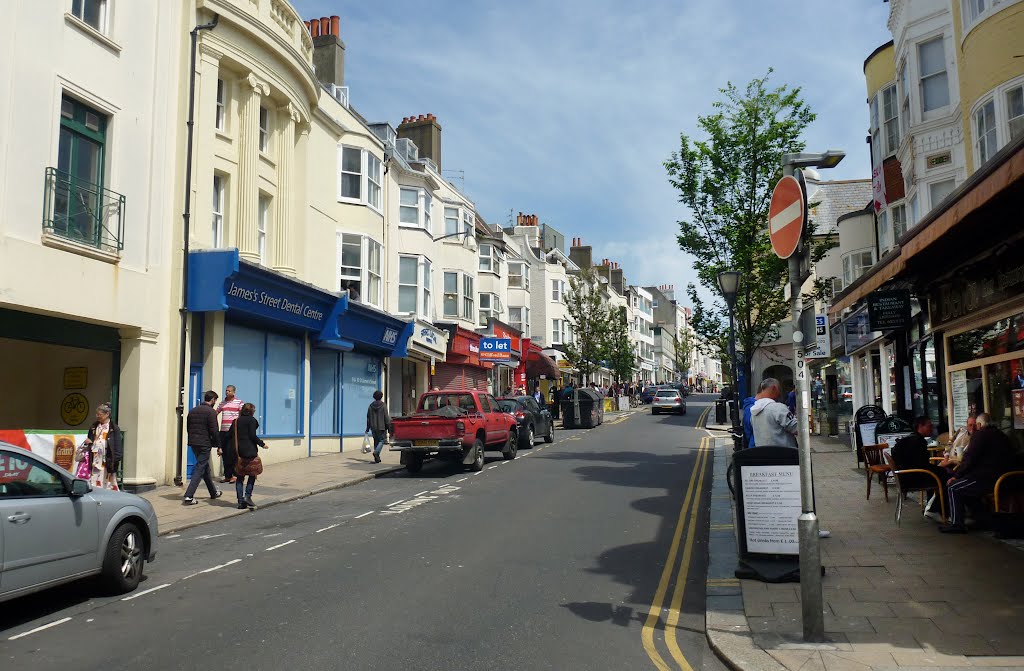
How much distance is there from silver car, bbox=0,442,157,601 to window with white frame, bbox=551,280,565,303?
159 feet

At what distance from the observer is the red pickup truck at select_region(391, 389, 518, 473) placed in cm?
1719

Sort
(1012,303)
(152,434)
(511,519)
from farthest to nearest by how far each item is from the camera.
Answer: (152,434), (511,519), (1012,303)

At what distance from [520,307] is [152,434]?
35.5 metres

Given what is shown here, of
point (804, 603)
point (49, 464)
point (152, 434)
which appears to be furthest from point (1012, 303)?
point (152, 434)

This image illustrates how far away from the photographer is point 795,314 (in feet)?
20.1

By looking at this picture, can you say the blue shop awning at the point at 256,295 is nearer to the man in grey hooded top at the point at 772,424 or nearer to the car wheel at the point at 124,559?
the car wheel at the point at 124,559

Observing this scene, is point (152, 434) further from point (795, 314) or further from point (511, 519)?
point (795, 314)

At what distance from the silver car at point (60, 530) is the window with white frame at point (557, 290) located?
48.6m

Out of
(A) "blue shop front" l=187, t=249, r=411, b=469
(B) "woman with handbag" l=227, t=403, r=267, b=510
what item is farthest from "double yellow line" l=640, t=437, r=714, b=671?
(A) "blue shop front" l=187, t=249, r=411, b=469

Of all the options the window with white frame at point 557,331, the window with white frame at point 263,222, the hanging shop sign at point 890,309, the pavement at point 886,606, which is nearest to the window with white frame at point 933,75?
the hanging shop sign at point 890,309

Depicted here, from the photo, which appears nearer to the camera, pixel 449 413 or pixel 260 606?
pixel 260 606

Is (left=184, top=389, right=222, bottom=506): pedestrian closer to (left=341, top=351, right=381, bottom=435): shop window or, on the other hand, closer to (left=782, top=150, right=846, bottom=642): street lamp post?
(left=341, top=351, right=381, bottom=435): shop window

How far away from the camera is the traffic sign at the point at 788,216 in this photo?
5.96 meters

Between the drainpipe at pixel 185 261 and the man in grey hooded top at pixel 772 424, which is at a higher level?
the drainpipe at pixel 185 261
